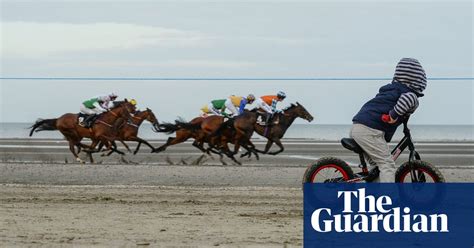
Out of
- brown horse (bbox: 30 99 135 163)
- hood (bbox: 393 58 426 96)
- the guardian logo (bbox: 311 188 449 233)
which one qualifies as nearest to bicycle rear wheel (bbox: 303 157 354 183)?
the guardian logo (bbox: 311 188 449 233)

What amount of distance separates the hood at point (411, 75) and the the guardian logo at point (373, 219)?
1.20 m

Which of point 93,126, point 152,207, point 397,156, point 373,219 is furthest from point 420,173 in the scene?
point 93,126

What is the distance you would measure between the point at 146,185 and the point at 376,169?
20.0 feet

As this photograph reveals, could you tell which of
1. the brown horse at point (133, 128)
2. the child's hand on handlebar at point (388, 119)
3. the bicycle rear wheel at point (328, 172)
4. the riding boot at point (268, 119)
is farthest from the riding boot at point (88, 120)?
the child's hand on handlebar at point (388, 119)

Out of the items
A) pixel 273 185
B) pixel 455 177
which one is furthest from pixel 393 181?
pixel 455 177

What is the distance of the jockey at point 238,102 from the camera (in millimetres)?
30922

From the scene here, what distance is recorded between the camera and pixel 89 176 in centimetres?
1945

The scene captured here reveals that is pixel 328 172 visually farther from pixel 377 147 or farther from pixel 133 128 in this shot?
pixel 133 128

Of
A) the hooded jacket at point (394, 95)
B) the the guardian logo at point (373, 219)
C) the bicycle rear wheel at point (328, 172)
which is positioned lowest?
the the guardian logo at point (373, 219)

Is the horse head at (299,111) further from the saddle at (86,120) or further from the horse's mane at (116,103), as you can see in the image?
the saddle at (86,120)

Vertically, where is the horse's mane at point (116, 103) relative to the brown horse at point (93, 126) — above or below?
above

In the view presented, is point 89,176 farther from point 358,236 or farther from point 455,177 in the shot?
point 358,236

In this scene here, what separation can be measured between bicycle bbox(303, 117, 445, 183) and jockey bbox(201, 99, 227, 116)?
1921 centimetres

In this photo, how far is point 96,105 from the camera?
101ft
